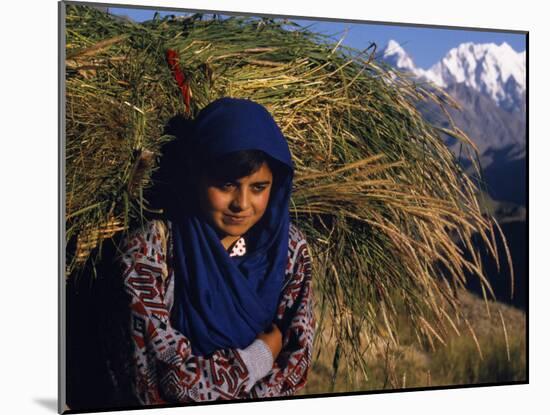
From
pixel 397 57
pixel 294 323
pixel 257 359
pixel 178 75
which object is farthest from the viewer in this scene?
pixel 397 57

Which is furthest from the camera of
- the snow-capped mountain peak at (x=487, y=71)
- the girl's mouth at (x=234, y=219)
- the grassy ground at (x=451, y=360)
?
the snow-capped mountain peak at (x=487, y=71)

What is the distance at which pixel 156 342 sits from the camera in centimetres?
667

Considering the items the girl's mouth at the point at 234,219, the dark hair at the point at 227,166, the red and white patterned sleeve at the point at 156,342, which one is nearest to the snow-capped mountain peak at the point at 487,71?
the dark hair at the point at 227,166

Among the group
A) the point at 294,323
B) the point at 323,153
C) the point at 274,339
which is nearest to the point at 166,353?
the point at 274,339

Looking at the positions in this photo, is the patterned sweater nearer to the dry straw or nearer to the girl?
the girl

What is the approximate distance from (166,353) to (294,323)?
2.36ft

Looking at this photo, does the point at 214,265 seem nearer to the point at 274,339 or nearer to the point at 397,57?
the point at 274,339

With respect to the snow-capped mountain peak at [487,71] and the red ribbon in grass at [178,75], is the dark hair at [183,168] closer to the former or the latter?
the red ribbon in grass at [178,75]

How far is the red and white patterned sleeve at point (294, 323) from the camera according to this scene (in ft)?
23.0

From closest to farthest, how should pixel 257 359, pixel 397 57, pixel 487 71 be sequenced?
pixel 257 359
pixel 397 57
pixel 487 71

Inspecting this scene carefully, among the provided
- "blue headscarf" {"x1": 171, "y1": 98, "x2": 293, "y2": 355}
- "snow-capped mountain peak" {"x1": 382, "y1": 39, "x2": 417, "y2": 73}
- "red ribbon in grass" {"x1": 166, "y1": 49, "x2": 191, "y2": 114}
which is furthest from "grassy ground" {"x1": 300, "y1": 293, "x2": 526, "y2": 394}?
"red ribbon in grass" {"x1": 166, "y1": 49, "x2": 191, "y2": 114}

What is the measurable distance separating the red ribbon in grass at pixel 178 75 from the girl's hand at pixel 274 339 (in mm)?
1162

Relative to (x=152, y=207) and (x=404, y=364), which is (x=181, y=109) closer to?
(x=152, y=207)

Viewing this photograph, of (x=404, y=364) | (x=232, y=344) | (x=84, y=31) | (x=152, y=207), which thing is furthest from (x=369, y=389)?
(x=84, y=31)
